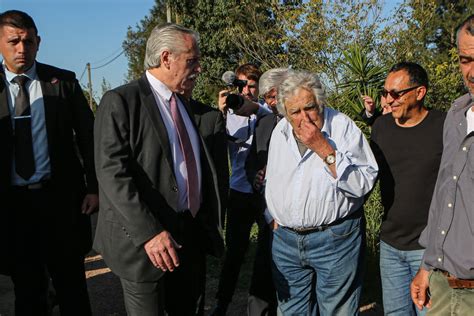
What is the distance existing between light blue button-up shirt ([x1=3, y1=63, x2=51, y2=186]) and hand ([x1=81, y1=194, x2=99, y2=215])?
329 mm

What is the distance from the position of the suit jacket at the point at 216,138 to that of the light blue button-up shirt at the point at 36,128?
1113mm

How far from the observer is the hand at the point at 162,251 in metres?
2.38

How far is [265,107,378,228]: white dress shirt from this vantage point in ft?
8.66

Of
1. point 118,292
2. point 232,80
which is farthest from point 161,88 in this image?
point 118,292

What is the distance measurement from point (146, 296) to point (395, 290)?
64.5 inches

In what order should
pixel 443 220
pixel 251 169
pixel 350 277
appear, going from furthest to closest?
pixel 251 169 → pixel 350 277 → pixel 443 220

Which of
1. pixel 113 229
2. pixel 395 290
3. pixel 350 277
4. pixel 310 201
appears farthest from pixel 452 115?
pixel 113 229

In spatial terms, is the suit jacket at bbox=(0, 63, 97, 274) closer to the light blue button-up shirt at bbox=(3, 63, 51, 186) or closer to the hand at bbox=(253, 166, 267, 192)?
the light blue button-up shirt at bbox=(3, 63, 51, 186)

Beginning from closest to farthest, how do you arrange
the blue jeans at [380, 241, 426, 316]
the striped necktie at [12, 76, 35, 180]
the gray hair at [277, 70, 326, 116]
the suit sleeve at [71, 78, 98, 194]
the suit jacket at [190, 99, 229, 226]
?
1. the gray hair at [277, 70, 326, 116]
2. the suit jacket at [190, 99, 229, 226]
3. the blue jeans at [380, 241, 426, 316]
4. the striped necktie at [12, 76, 35, 180]
5. the suit sleeve at [71, 78, 98, 194]

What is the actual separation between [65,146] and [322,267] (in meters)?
1.94

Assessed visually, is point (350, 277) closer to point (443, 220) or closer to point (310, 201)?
point (310, 201)

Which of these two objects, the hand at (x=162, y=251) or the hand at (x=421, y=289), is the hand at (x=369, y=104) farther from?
the hand at (x=162, y=251)

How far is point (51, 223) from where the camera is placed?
10.9 feet

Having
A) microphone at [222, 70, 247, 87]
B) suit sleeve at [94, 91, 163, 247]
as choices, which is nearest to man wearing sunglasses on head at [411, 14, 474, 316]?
suit sleeve at [94, 91, 163, 247]
